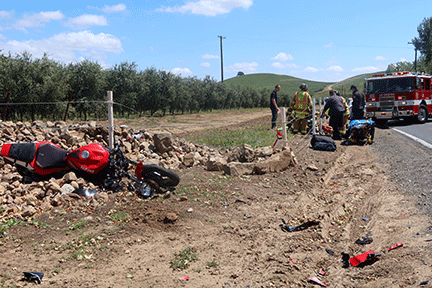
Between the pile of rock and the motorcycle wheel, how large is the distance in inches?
26.4

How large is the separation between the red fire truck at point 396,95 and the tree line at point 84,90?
494 inches

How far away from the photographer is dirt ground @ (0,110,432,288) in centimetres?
381

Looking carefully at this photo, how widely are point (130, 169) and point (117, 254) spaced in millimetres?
3269

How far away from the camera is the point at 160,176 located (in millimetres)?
6215

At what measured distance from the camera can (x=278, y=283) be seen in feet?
12.3

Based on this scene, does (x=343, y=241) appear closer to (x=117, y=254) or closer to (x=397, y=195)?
(x=397, y=195)

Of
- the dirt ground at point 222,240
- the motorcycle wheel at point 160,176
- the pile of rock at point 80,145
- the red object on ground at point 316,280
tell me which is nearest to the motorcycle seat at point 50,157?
the pile of rock at point 80,145

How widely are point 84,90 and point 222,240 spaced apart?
76.8ft

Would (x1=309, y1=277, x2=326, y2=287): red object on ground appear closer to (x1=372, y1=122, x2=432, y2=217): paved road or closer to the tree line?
(x1=372, y1=122, x2=432, y2=217): paved road

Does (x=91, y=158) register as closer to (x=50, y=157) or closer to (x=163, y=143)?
(x=50, y=157)

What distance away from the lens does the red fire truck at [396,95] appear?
18922mm

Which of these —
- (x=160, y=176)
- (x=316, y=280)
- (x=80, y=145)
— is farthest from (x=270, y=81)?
(x=316, y=280)

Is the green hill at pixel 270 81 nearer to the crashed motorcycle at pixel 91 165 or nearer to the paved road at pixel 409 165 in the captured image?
the paved road at pixel 409 165

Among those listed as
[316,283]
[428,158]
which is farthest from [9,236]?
[428,158]
